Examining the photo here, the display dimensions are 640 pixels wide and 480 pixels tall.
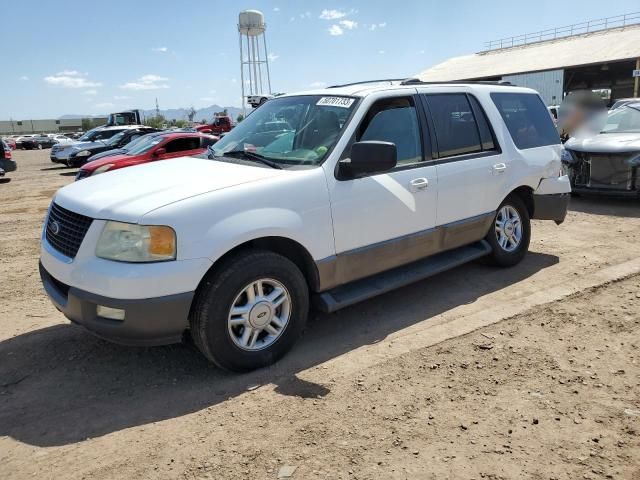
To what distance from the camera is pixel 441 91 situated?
4871 millimetres

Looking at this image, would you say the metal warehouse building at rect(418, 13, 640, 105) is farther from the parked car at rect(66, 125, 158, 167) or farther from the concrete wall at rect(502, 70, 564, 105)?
the parked car at rect(66, 125, 158, 167)

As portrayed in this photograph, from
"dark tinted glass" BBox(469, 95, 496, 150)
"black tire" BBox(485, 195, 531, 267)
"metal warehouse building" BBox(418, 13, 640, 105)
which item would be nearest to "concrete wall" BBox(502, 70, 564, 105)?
"metal warehouse building" BBox(418, 13, 640, 105)

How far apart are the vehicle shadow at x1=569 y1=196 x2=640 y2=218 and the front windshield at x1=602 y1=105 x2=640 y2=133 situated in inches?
50.1

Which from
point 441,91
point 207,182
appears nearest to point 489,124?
point 441,91

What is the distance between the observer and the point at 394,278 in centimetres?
445

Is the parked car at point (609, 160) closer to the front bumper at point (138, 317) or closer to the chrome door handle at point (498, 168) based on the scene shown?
the chrome door handle at point (498, 168)

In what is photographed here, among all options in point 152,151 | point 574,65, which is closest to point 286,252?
point 152,151

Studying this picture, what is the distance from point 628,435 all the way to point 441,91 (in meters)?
3.21

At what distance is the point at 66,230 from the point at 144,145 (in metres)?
10.3

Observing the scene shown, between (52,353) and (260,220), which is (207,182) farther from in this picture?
(52,353)

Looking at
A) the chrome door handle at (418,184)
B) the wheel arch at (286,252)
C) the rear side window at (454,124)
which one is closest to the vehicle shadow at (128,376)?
the wheel arch at (286,252)

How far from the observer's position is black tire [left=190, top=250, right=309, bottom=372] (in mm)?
3312

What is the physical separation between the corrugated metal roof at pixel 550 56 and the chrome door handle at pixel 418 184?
34246mm

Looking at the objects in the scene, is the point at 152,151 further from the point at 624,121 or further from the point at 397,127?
the point at 624,121
